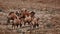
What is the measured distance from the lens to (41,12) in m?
1.91

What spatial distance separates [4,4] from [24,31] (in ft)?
1.87

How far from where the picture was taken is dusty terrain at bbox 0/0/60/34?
5.27 ft

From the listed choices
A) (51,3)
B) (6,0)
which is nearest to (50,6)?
(51,3)

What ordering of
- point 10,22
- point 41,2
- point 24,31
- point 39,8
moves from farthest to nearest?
point 41,2, point 39,8, point 10,22, point 24,31

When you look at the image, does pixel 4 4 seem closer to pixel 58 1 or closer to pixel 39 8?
pixel 39 8

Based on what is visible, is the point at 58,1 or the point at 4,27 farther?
the point at 58,1

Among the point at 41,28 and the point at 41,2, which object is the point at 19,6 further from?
the point at 41,28

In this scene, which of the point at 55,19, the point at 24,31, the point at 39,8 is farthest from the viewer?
the point at 39,8

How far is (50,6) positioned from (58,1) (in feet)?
0.60

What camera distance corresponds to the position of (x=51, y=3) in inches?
82.2

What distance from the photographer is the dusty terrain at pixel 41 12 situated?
1605 mm

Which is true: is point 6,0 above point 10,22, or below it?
above

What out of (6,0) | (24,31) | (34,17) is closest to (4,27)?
(24,31)

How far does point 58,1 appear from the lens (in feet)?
7.04
